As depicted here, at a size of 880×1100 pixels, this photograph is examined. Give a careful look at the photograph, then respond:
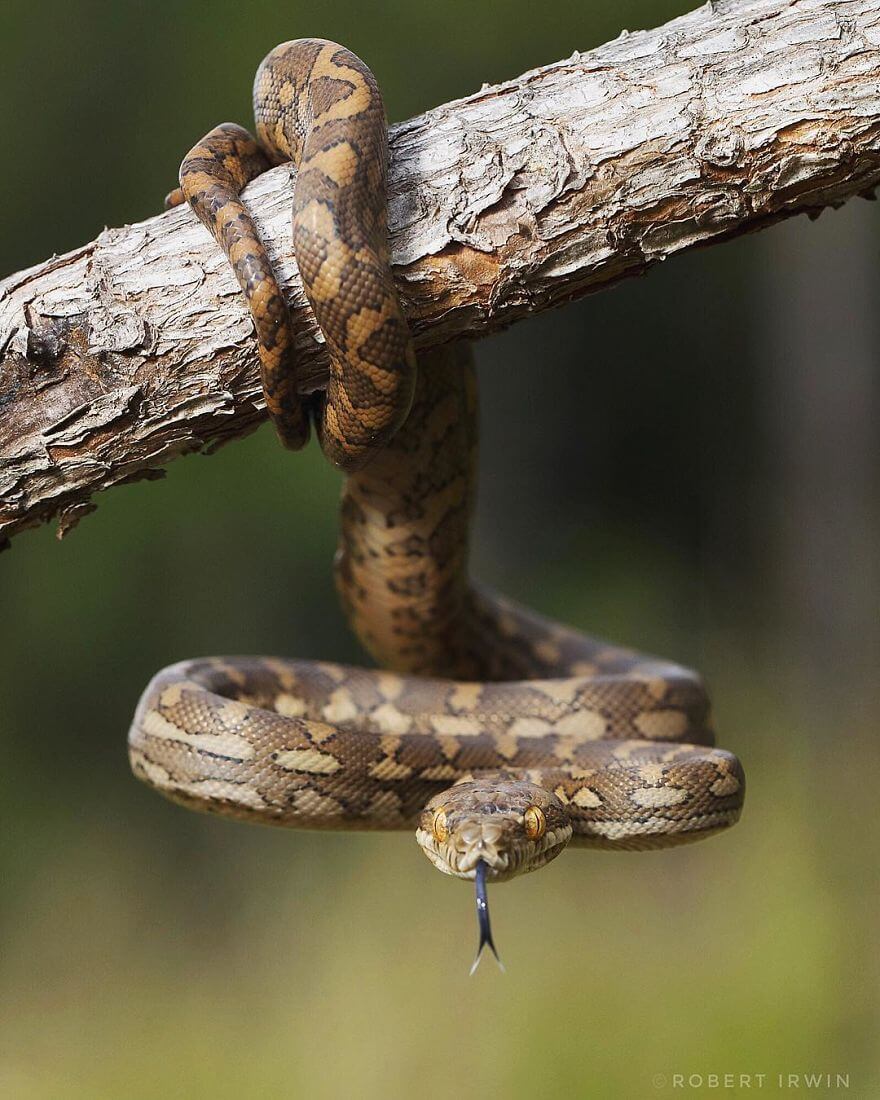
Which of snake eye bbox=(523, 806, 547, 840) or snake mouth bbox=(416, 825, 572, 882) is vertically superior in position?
snake eye bbox=(523, 806, 547, 840)

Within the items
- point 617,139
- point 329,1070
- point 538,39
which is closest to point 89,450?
point 617,139

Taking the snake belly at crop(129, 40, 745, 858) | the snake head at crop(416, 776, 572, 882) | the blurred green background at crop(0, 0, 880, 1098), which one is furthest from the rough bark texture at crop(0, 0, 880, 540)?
the blurred green background at crop(0, 0, 880, 1098)

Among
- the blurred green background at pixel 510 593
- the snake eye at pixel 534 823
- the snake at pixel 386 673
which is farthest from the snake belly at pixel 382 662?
the blurred green background at pixel 510 593

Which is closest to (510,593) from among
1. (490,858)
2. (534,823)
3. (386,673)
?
(386,673)

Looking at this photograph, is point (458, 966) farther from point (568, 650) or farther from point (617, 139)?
point (617, 139)

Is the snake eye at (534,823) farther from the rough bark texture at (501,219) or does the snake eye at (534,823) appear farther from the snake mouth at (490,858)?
the rough bark texture at (501,219)

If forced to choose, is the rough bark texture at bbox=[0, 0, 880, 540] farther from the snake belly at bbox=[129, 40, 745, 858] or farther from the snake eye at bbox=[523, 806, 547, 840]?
the snake eye at bbox=[523, 806, 547, 840]
